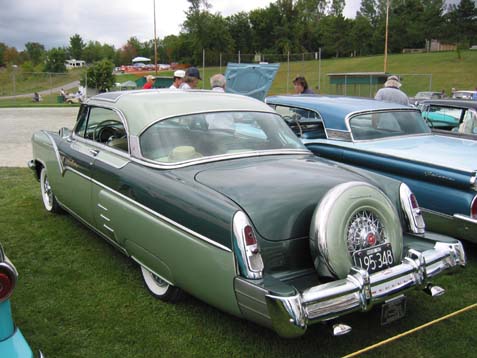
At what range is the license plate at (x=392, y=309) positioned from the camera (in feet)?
8.95

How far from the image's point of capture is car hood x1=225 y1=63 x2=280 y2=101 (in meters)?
12.2

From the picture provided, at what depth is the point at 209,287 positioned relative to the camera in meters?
2.70

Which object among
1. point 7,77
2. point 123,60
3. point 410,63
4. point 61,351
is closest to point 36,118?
Answer: point 61,351

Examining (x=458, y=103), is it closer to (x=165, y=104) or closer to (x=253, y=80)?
(x=165, y=104)

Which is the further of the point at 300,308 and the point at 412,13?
the point at 412,13

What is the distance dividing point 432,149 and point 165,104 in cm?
275

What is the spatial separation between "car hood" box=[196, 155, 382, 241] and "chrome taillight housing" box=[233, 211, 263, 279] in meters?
0.12

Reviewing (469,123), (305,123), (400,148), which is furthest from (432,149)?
(469,123)

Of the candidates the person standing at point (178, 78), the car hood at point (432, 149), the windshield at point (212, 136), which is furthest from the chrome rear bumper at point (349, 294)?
the person standing at point (178, 78)

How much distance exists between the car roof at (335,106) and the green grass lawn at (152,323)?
6.93 feet

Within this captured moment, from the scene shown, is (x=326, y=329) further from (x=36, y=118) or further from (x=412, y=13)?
(x=412, y=13)

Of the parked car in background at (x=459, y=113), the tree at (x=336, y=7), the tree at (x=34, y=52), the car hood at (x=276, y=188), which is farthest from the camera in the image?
the tree at (x=336, y=7)

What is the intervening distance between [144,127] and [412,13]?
284 feet

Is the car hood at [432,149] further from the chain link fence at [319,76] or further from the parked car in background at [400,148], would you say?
the chain link fence at [319,76]
